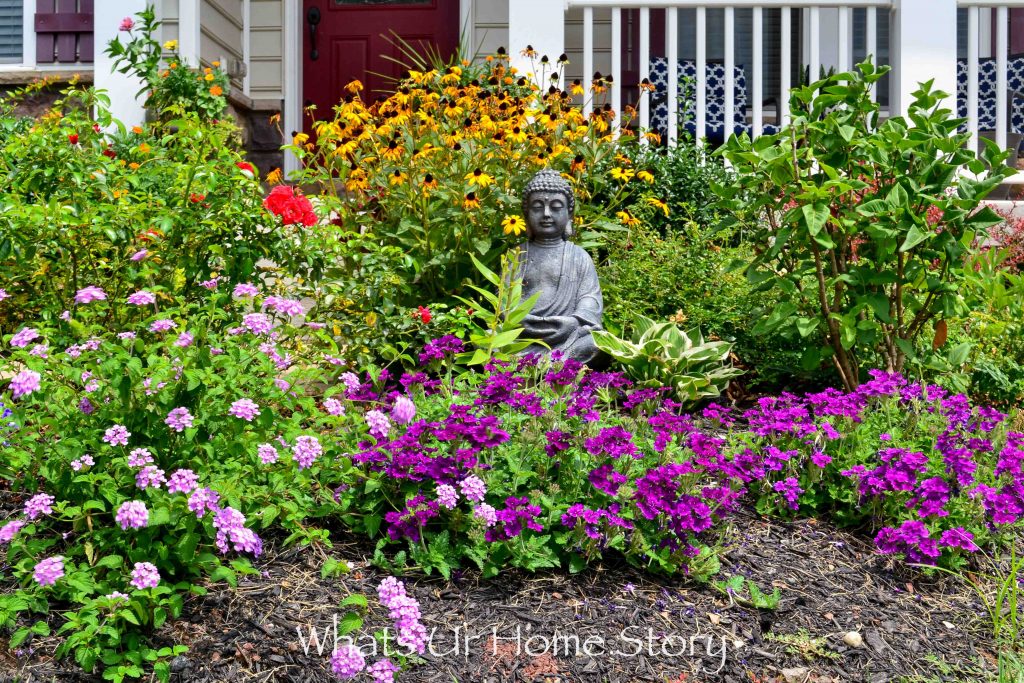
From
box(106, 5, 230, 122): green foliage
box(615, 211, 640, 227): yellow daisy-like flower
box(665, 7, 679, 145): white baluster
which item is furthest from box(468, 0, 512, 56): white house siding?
box(615, 211, 640, 227): yellow daisy-like flower

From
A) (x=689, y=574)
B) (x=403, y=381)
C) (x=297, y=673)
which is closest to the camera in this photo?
Result: (x=297, y=673)

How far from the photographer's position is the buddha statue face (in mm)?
4469

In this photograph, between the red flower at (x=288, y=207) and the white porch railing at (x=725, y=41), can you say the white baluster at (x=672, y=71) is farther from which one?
the red flower at (x=288, y=207)

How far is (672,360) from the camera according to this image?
4.25m

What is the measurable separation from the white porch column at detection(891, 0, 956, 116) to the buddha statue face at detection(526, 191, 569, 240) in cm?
314

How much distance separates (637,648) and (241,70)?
6.67m

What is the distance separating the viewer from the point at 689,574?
2.97 meters

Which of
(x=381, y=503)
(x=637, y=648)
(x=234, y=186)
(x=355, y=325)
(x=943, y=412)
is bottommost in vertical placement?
(x=637, y=648)

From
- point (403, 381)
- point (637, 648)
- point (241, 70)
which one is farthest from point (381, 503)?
point (241, 70)

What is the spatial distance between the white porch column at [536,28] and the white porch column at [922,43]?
80.3 inches

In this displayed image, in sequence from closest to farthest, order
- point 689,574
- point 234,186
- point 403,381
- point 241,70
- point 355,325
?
point 689,574 < point 403,381 < point 234,186 < point 355,325 < point 241,70

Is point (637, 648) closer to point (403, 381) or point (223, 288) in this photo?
point (403, 381)

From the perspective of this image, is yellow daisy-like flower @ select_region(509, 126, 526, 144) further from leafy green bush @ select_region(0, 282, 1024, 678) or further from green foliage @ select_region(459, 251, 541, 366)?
leafy green bush @ select_region(0, 282, 1024, 678)

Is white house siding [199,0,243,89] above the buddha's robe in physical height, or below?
above
